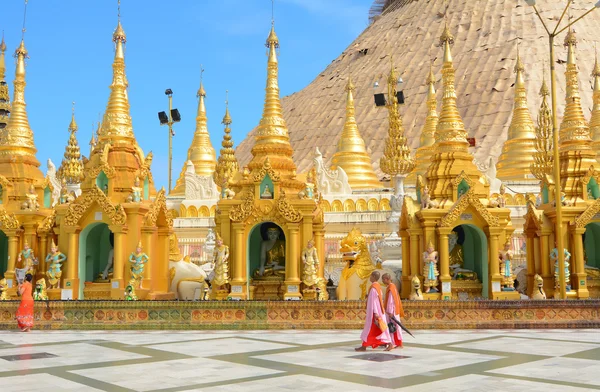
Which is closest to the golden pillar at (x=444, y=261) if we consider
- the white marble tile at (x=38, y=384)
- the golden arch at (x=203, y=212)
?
the white marble tile at (x=38, y=384)

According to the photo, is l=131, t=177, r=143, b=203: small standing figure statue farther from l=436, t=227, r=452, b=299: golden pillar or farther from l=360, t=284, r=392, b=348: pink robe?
l=360, t=284, r=392, b=348: pink robe

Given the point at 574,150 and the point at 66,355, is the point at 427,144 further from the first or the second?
the point at 66,355

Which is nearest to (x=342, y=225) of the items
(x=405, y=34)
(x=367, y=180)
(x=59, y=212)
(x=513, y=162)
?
(x=367, y=180)

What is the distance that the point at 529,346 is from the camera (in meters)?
12.0

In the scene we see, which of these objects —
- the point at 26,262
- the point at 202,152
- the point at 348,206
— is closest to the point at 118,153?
the point at 26,262

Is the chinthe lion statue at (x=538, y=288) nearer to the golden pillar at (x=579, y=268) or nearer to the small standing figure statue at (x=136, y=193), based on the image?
the golden pillar at (x=579, y=268)

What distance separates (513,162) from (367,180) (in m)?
7.31

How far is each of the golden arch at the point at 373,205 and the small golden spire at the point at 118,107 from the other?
13052 millimetres

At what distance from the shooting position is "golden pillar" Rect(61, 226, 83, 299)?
58.3 feet

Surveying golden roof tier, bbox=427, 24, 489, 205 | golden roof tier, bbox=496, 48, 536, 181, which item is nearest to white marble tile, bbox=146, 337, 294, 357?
golden roof tier, bbox=427, 24, 489, 205

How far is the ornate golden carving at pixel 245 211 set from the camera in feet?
56.5

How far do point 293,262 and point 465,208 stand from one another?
4.26 metres

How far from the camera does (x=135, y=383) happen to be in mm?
8539

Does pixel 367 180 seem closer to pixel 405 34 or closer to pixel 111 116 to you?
pixel 111 116
